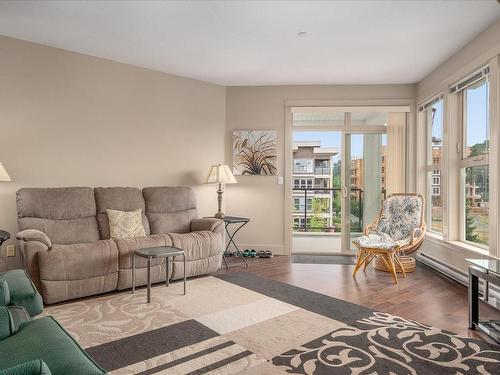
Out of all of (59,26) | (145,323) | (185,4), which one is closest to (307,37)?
(185,4)

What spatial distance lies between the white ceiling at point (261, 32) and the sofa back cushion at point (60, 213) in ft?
5.38

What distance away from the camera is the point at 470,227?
401 cm

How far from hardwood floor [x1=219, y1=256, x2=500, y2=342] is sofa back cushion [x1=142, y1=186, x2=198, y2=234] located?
31.9 inches

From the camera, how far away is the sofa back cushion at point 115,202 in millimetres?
3971

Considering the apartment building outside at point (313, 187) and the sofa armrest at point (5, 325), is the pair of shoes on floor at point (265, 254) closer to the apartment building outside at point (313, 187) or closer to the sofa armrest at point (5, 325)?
the apartment building outside at point (313, 187)

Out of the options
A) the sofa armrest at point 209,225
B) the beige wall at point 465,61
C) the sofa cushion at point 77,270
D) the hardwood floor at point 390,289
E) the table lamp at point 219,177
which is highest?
the beige wall at point 465,61

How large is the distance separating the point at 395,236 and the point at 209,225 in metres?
2.38

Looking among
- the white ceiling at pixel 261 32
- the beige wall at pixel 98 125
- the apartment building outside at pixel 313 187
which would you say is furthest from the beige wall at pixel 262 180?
the apartment building outside at pixel 313 187

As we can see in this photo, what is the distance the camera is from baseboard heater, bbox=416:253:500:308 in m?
2.82

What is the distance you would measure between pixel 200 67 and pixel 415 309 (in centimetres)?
372

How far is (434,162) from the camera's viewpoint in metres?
4.84

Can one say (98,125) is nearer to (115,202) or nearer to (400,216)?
(115,202)

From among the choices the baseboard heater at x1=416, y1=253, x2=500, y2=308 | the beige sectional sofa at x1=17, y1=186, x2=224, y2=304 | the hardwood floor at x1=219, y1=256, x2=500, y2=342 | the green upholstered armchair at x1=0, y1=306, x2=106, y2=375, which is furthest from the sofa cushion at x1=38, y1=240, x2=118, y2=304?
Answer: the baseboard heater at x1=416, y1=253, x2=500, y2=308

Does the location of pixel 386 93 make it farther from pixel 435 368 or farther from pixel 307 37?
pixel 435 368
